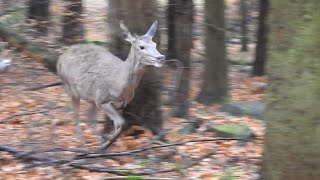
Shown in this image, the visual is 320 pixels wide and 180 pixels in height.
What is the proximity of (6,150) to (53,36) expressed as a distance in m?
7.06

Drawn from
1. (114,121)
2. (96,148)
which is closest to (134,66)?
(114,121)

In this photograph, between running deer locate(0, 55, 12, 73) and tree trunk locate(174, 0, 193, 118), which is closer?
tree trunk locate(174, 0, 193, 118)

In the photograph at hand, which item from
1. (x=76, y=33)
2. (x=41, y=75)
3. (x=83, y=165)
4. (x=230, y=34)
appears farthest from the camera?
(x=230, y=34)

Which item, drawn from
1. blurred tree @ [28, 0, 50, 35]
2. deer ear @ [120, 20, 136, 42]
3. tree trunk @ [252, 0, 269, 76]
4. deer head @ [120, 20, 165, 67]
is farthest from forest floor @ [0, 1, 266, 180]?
tree trunk @ [252, 0, 269, 76]

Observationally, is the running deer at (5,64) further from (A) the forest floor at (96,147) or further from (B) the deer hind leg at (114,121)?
(B) the deer hind leg at (114,121)

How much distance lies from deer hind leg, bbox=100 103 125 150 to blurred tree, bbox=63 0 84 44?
6755 mm

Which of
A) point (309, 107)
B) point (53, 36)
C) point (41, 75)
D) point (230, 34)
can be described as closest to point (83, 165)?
A: point (309, 107)

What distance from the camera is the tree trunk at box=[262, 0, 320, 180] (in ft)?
18.4

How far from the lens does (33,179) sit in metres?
7.57

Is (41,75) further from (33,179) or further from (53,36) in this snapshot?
(33,179)

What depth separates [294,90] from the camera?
575cm

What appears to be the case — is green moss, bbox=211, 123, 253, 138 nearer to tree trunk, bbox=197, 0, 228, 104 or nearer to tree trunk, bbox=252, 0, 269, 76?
tree trunk, bbox=197, 0, 228, 104

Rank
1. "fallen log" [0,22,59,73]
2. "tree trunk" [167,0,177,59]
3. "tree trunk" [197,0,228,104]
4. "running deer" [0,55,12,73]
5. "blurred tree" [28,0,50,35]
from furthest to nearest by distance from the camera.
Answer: "blurred tree" [28,0,50,35] → "tree trunk" [167,0,177,59] → "running deer" [0,55,12,73] → "tree trunk" [197,0,228,104] → "fallen log" [0,22,59,73]

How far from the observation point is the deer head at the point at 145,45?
8031 mm
